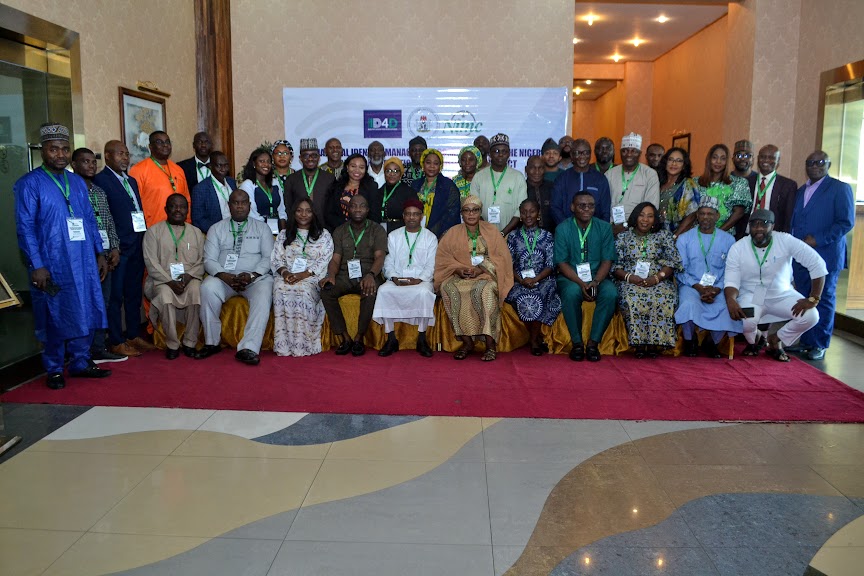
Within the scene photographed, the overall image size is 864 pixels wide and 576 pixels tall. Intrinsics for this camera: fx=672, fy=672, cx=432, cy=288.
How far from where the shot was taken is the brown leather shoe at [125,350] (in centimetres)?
584

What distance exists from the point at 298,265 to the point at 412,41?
375 centimetres

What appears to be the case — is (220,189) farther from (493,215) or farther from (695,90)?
(695,90)

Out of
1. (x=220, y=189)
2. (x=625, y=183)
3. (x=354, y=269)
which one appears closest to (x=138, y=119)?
(x=220, y=189)

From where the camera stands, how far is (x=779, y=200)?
6.22 metres

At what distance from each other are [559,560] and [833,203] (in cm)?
492

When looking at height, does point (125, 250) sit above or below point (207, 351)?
above

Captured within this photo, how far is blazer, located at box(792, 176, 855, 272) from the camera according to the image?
5.95m

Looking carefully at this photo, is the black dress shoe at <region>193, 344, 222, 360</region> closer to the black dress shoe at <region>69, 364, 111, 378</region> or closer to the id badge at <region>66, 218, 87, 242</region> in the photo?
the black dress shoe at <region>69, 364, 111, 378</region>

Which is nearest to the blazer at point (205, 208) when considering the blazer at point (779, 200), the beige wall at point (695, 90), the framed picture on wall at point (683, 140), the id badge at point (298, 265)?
the id badge at point (298, 265)

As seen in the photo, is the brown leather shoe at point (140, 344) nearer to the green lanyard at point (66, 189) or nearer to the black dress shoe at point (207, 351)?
the black dress shoe at point (207, 351)

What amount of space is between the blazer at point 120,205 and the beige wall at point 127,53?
0.59 meters

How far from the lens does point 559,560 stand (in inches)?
103

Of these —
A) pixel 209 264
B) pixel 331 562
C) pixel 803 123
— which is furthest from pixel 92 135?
pixel 803 123

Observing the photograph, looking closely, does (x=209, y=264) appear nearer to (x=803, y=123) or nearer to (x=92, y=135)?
(x=92, y=135)
